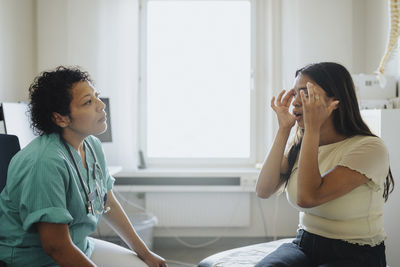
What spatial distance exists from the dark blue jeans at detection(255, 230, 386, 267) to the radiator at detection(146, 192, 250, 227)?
174cm

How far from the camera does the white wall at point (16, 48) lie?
268 centimetres

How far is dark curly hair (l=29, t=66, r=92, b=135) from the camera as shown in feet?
4.39

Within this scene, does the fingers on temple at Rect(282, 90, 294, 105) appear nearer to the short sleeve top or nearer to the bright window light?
the short sleeve top

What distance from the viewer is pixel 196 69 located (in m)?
3.38

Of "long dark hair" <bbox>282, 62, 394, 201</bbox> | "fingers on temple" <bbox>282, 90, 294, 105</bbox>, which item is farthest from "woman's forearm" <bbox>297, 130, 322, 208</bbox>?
"fingers on temple" <bbox>282, 90, 294, 105</bbox>

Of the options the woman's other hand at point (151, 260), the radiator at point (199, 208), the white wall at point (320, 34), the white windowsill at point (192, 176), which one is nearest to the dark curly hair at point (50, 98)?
the woman's other hand at point (151, 260)

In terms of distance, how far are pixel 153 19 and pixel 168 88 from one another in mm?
592

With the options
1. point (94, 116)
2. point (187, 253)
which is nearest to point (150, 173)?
point (187, 253)

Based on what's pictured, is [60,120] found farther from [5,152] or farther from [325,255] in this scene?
[325,255]

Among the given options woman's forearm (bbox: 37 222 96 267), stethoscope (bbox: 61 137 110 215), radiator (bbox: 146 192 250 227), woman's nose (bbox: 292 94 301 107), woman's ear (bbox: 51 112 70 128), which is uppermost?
woman's nose (bbox: 292 94 301 107)

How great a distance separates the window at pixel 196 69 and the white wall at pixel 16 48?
866 millimetres

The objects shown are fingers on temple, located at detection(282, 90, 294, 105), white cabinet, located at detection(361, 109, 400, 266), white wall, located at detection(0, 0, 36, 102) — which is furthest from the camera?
white wall, located at detection(0, 0, 36, 102)

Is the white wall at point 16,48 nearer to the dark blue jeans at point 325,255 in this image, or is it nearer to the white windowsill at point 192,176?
the white windowsill at point 192,176

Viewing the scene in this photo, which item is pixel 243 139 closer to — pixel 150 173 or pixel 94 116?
pixel 150 173
